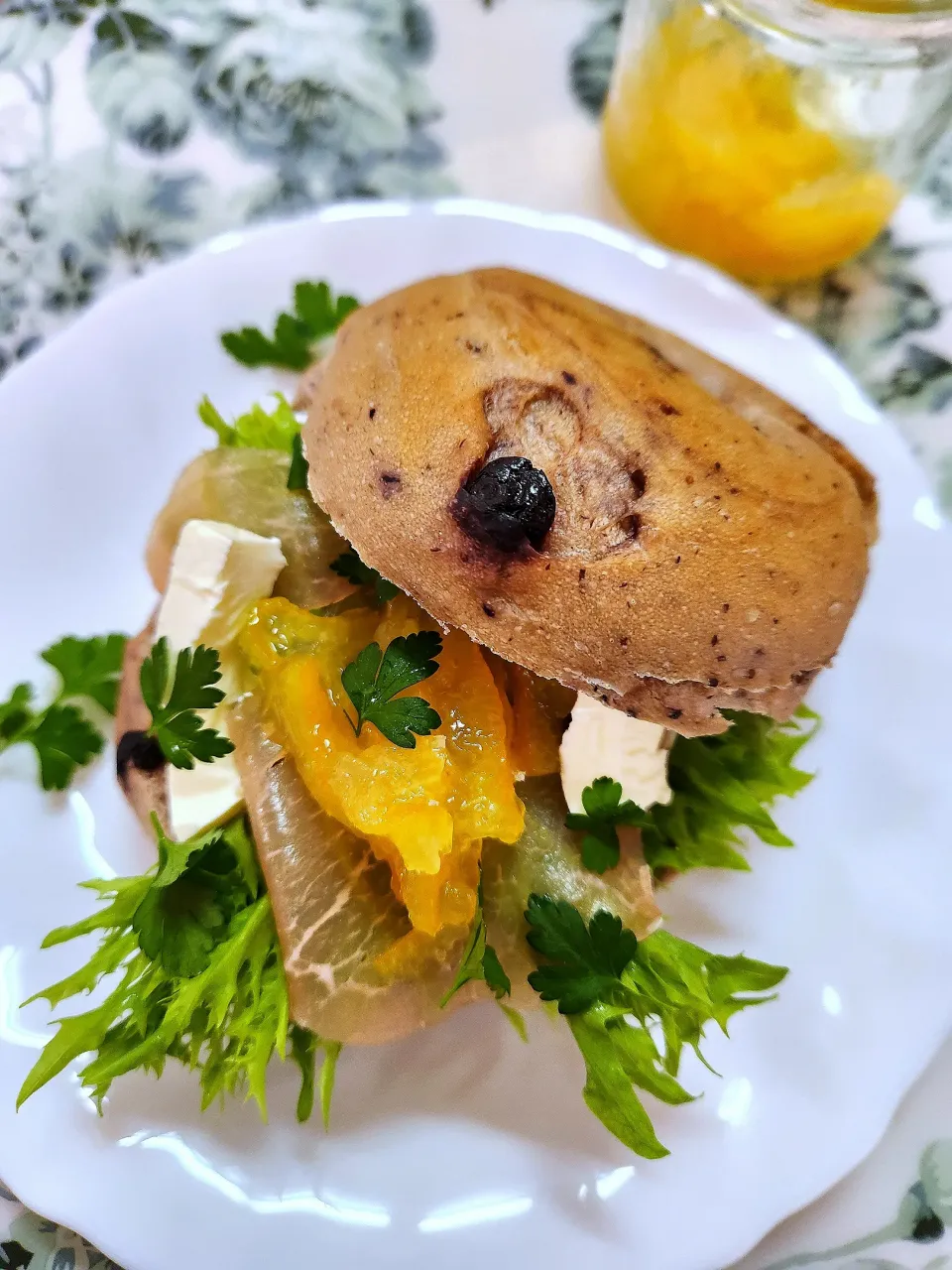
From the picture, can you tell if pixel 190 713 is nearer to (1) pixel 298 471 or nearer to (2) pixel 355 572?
(2) pixel 355 572

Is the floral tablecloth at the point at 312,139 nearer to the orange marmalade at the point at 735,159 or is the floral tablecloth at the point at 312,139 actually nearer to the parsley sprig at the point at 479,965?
the orange marmalade at the point at 735,159

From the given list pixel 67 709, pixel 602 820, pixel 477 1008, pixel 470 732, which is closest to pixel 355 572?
pixel 470 732

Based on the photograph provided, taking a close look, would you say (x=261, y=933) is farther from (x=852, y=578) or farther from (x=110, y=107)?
(x=110, y=107)

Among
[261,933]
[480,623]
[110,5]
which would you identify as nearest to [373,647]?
[480,623]

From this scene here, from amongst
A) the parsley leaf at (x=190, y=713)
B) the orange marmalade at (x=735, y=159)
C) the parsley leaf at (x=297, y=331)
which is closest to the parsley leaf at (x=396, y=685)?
the parsley leaf at (x=190, y=713)

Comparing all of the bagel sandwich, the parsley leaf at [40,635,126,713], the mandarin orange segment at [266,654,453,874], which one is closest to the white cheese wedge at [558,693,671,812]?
the bagel sandwich

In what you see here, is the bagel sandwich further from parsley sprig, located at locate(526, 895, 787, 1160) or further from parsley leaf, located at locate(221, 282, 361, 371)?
parsley leaf, located at locate(221, 282, 361, 371)

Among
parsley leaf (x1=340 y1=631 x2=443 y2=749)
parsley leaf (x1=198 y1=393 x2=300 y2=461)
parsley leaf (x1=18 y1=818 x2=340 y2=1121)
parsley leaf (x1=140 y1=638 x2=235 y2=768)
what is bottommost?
parsley leaf (x1=18 y1=818 x2=340 y2=1121)
